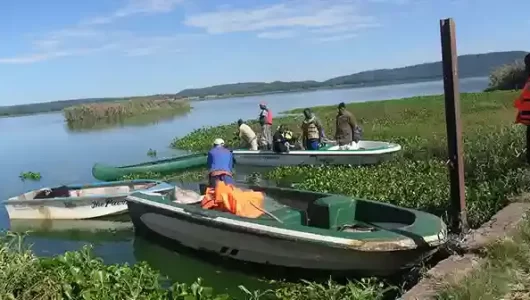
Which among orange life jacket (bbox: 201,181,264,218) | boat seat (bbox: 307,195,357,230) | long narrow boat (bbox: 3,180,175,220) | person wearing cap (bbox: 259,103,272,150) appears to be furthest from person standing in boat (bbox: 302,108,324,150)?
boat seat (bbox: 307,195,357,230)

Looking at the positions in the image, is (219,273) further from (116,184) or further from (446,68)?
(116,184)

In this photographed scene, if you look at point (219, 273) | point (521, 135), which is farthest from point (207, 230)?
point (521, 135)

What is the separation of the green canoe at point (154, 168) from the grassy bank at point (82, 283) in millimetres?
12698

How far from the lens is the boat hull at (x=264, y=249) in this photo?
7.04 m

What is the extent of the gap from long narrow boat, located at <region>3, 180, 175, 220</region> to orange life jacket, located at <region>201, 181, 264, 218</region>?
3.60 meters

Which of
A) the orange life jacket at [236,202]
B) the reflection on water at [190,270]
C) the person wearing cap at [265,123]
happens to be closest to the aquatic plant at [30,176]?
the person wearing cap at [265,123]

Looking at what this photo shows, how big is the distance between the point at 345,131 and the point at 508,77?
109 feet

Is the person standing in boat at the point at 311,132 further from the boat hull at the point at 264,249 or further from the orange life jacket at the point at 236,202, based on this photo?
the orange life jacket at the point at 236,202

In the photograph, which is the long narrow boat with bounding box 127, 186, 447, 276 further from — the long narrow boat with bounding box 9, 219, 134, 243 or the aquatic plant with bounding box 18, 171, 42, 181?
the aquatic plant with bounding box 18, 171, 42, 181

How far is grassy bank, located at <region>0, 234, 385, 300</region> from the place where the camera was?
539 centimetres

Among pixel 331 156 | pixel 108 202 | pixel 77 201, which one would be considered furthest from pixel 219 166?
pixel 331 156

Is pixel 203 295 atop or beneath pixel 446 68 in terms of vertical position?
beneath

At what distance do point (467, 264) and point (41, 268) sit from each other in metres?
4.24

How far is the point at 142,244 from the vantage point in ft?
36.0
